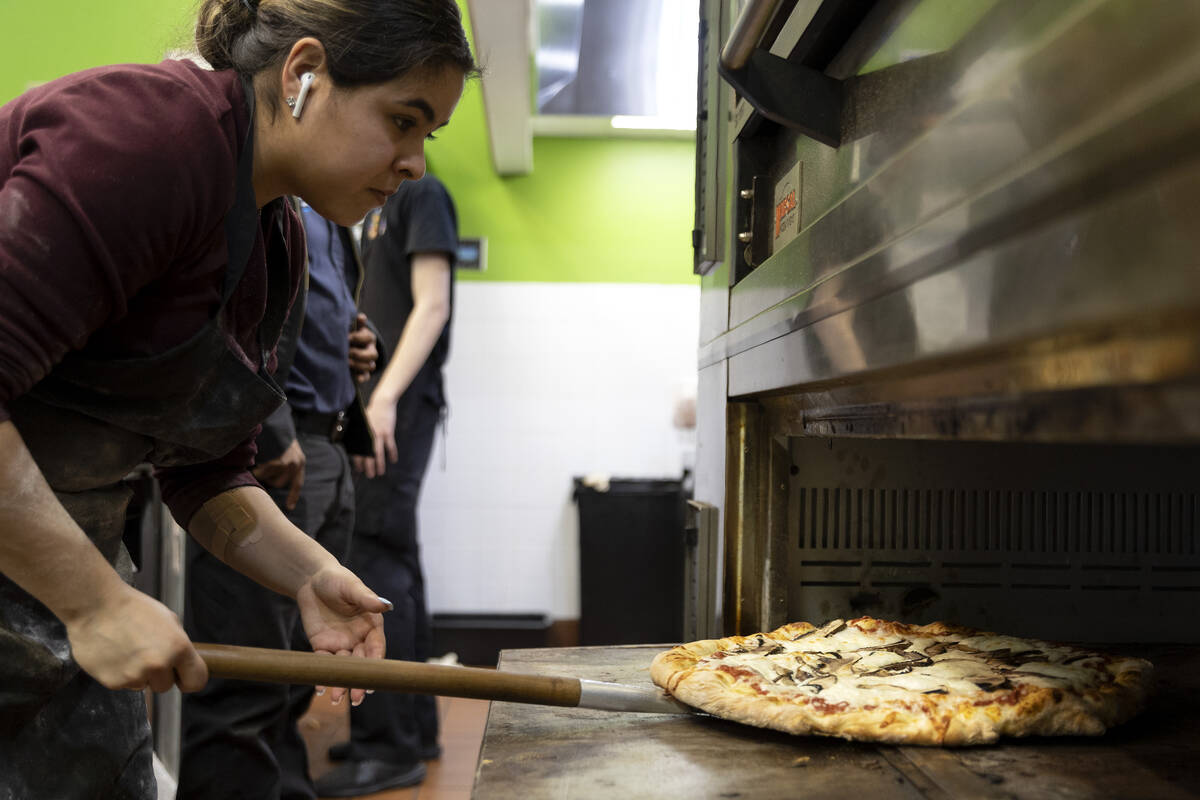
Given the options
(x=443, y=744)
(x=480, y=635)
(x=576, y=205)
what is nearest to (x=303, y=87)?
(x=443, y=744)

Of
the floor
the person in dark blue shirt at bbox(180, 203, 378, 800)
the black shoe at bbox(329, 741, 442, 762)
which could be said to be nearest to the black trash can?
the floor

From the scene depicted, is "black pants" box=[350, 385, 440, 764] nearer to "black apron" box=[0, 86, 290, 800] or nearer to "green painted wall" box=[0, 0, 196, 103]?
"black apron" box=[0, 86, 290, 800]

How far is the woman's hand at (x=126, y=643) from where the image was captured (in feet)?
2.65

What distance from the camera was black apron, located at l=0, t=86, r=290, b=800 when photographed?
3.12 feet

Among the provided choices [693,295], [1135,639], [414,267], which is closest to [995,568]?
[1135,639]

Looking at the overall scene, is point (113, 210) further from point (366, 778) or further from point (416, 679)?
point (366, 778)

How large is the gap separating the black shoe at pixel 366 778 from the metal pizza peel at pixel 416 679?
1826mm

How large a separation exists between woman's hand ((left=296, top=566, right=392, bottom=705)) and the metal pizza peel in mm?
201

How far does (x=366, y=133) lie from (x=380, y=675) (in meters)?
0.57

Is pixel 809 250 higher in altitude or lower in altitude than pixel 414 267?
lower

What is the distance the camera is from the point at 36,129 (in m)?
0.83

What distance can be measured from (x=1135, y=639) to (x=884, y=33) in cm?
105

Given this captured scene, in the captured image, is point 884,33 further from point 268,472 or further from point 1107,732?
point 268,472

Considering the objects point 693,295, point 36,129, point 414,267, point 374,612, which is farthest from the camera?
point 693,295
